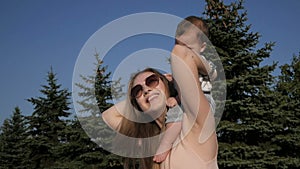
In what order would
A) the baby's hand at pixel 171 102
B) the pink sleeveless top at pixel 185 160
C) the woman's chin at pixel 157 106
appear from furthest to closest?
the woman's chin at pixel 157 106 < the baby's hand at pixel 171 102 < the pink sleeveless top at pixel 185 160

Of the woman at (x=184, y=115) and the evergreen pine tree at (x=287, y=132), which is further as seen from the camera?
the evergreen pine tree at (x=287, y=132)

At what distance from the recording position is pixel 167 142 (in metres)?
1.73

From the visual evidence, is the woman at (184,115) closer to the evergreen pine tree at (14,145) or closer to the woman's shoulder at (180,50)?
the woman's shoulder at (180,50)

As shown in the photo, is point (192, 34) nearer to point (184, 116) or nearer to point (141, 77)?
point (184, 116)

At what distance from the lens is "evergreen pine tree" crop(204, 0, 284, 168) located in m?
16.1

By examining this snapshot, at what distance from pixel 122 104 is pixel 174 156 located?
406mm

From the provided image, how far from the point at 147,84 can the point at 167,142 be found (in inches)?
11.7

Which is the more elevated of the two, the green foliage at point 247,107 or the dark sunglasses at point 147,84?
the green foliage at point 247,107

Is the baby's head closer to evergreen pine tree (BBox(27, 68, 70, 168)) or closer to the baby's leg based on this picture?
the baby's leg

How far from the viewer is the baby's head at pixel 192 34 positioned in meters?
1.54

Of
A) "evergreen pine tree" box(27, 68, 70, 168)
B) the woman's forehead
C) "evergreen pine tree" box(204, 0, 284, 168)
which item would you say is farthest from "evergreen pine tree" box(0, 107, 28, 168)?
the woman's forehead

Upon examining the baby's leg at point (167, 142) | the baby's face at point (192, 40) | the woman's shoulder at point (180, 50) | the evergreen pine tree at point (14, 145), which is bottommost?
the baby's leg at point (167, 142)

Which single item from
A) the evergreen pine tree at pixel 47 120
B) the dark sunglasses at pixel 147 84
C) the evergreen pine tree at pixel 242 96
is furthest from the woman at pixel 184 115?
the evergreen pine tree at pixel 47 120

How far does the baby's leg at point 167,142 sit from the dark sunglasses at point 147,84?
22cm
